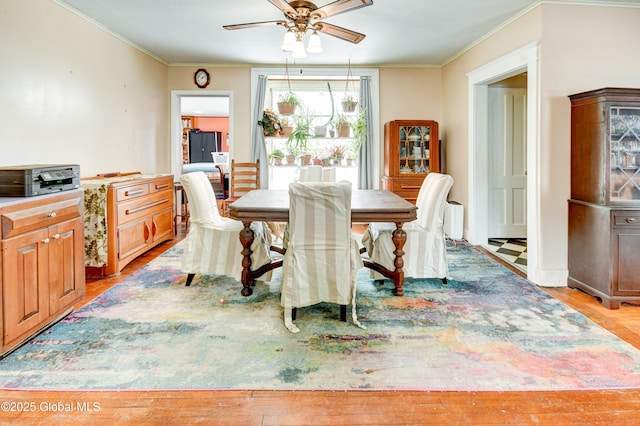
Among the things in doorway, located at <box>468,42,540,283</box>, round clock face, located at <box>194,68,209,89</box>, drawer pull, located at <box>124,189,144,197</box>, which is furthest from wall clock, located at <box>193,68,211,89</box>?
doorway, located at <box>468,42,540,283</box>

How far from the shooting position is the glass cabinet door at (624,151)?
311 cm

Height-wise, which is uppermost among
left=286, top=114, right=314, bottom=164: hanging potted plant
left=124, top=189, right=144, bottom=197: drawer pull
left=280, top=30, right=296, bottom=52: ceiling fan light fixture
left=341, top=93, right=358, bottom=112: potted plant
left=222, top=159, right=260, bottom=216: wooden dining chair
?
left=341, top=93, right=358, bottom=112: potted plant

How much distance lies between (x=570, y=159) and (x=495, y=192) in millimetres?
2085

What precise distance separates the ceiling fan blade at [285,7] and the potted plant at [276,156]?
3254 millimetres

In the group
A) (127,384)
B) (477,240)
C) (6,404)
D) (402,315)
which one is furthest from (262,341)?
(477,240)

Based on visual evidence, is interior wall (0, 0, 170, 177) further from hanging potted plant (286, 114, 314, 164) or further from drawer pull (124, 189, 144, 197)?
hanging potted plant (286, 114, 314, 164)

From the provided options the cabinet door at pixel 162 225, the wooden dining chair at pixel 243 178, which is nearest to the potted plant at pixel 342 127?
the wooden dining chair at pixel 243 178

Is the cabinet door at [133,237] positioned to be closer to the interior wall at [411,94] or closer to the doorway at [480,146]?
the interior wall at [411,94]

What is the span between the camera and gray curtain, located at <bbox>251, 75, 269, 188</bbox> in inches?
248

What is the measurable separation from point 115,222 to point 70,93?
1311mm

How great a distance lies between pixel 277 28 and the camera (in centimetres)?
450

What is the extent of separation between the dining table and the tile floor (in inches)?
63.0

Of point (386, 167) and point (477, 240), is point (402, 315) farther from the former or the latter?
point (386, 167)

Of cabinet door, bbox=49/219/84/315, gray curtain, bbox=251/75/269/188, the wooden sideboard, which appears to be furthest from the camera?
gray curtain, bbox=251/75/269/188
